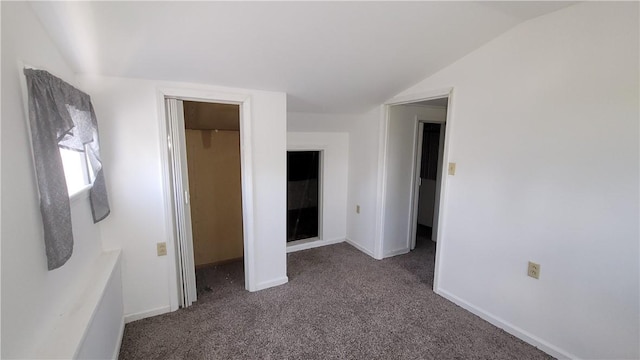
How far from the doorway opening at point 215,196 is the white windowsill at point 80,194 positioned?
1395 mm

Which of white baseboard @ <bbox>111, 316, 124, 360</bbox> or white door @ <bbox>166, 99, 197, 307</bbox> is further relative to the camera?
white door @ <bbox>166, 99, 197, 307</bbox>

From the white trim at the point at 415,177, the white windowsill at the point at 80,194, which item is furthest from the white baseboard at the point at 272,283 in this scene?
the white trim at the point at 415,177

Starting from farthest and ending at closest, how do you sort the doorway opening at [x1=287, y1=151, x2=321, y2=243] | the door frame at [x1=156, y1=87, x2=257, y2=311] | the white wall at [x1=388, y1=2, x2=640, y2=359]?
the doorway opening at [x1=287, y1=151, x2=321, y2=243], the door frame at [x1=156, y1=87, x2=257, y2=311], the white wall at [x1=388, y1=2, x2=640, y2=359]

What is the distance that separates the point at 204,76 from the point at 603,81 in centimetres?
261

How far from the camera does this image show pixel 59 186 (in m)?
1.23

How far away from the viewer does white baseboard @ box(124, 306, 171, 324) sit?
2184 mm

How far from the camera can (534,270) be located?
197cm

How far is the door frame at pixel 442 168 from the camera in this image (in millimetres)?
2434

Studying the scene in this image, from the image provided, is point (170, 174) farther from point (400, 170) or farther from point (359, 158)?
point (400, 170)

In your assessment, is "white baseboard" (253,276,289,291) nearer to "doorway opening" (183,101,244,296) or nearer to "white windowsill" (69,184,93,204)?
"doorway opening" (183,101,244,296)

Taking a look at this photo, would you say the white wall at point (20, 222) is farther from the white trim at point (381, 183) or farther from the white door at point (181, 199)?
the white trim at point (381, 183)

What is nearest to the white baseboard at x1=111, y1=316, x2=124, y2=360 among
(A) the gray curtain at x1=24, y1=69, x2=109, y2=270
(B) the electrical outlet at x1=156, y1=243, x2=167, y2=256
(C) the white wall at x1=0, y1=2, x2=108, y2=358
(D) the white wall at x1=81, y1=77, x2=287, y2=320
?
(D) the white wall at x1=81, y1=77, x2=287, y2=320

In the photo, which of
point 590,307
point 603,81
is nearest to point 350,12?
point 603,81

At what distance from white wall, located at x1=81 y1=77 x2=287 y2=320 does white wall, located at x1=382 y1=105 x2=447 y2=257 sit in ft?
4.70
